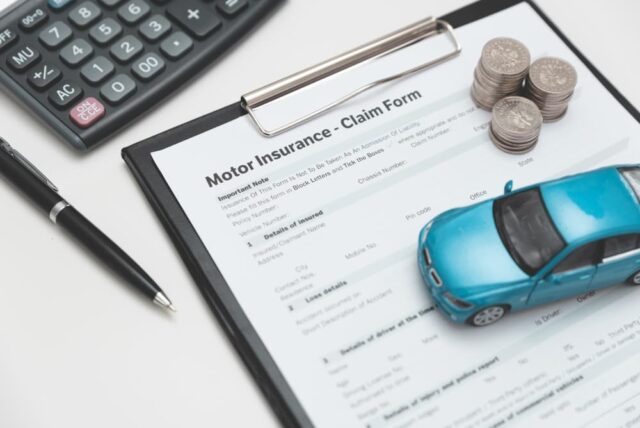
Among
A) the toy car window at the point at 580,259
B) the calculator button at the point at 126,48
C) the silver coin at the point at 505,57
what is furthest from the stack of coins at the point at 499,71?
the calculator button at the point at 126,48

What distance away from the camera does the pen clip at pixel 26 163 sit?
19.6 inches

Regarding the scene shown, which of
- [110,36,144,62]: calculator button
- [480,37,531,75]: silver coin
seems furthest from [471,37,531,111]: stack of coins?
[110,36,144,62]: calculator button

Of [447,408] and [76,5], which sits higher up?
[76,5]

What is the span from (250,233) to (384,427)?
0.15 m

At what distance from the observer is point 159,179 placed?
50cm

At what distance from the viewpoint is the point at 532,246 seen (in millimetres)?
457

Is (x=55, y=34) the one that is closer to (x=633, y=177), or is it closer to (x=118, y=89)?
(x=118, y=89)

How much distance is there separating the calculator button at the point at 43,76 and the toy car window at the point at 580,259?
356mm

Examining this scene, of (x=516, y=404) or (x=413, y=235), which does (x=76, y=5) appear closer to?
(x=413, y=235)

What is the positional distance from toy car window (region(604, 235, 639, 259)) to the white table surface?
14cm

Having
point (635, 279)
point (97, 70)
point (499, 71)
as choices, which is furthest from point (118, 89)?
point (635, 279)

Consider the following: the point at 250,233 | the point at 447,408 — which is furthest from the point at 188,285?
the point at 447,408

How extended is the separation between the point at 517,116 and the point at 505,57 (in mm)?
46

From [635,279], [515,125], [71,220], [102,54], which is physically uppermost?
[102,54]
